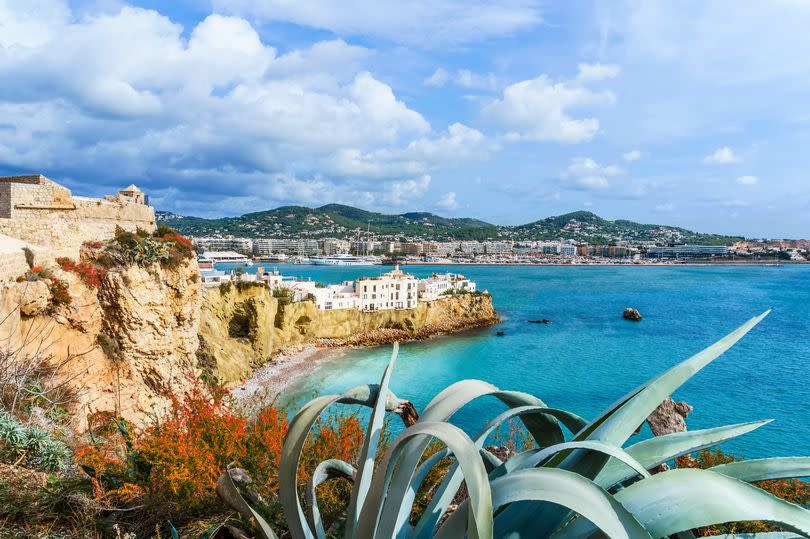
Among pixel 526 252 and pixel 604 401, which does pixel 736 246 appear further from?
pixel 604 401

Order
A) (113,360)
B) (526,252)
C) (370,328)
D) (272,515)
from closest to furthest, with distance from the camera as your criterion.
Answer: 1. (272,515)
2. (113,360)
3. (370,328)
4. (526,252)

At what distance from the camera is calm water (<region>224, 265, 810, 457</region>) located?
1925 centimetres

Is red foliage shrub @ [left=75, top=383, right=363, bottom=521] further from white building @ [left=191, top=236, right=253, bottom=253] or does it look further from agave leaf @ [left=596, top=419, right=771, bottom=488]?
white building @ [left=191, top=236, right=253, bottom=253]

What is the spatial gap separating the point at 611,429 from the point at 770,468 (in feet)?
1.79

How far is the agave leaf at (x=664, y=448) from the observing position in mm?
1608

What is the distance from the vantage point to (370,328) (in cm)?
3284

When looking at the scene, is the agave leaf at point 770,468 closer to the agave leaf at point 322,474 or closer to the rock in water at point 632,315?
the agave leaf at point 322,474

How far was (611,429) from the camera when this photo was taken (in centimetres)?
164

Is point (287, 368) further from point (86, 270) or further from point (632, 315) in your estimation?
point (632, 315)

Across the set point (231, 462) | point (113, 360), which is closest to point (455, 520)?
point (231, 462)

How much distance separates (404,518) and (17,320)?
9.09 m

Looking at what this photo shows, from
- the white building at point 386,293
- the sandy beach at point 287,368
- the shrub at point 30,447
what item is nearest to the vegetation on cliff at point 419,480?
the shrub at point 30,447

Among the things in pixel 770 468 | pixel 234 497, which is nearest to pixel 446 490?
pixel 770 468

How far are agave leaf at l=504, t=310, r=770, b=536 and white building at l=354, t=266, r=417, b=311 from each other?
105 feet
